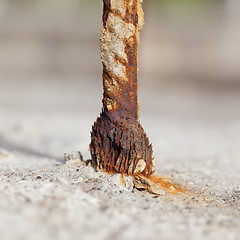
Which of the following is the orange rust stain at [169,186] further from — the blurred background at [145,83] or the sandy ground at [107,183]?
the blurred background at [145,83]

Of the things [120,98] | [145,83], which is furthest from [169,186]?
[145,83]

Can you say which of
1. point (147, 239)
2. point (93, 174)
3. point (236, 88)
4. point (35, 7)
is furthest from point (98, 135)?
point (35, 7)

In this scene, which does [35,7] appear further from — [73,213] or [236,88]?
[73,213]

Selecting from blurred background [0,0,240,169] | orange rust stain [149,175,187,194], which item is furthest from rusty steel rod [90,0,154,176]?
blurred background [0,0,240,169]

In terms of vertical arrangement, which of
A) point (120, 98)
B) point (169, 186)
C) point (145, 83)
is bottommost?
point (169, 186)

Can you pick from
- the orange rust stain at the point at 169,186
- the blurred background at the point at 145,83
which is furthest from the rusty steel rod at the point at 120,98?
the blurred background at the point at 145,83

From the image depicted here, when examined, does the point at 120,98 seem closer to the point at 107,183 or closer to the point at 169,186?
the point at 107,183
